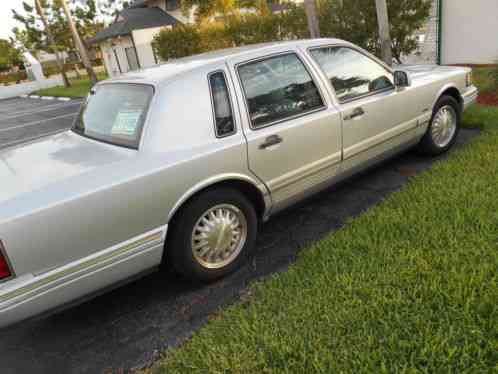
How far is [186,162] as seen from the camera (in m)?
2.76

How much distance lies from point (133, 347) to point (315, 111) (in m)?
2.29

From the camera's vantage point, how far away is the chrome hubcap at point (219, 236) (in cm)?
299

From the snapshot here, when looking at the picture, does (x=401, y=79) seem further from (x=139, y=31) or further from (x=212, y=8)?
(x=139, y=31)

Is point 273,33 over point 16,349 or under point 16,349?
over

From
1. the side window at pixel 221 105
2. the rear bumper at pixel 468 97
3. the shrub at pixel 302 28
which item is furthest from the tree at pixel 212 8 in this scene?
the side window at pixel 221 105

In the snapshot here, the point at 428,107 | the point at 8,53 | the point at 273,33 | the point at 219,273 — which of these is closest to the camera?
the point at 219,273

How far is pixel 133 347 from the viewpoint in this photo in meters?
2.66

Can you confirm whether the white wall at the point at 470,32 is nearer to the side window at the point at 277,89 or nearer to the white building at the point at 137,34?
the side window at the point at 277,89

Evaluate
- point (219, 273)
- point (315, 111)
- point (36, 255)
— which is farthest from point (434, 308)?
point (36, 255)

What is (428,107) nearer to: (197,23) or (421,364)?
(421,364)

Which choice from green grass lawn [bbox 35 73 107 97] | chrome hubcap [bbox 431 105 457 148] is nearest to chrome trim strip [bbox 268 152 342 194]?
chrome hubcap [bbox 431 105 457 148]

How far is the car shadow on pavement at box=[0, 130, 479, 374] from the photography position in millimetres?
2631

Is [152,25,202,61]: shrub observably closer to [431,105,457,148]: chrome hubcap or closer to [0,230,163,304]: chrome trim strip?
[431,105,457,148]: chrome hubcap

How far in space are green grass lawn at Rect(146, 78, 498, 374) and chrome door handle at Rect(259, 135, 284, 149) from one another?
897mm
